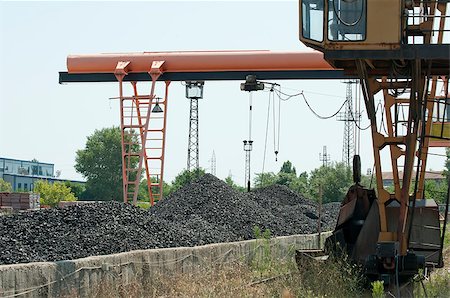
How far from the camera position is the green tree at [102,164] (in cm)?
10119

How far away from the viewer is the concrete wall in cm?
1105

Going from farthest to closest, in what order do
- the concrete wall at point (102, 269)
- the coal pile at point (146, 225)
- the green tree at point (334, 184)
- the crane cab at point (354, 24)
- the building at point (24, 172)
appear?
the building at point (24, 172), the green tree at point (334, 184), the coal pile at point (146, 225), the crane cab at point (354, 24), the concrete wall at point (102, 269)

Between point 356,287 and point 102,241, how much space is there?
4649mm

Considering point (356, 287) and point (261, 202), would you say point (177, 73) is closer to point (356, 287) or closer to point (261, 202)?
point (261, 202)

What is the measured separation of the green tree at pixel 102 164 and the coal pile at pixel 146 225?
7117cm

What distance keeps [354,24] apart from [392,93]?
2.64 meters

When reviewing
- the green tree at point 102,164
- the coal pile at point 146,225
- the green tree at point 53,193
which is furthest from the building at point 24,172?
the coal pile at point 146,225

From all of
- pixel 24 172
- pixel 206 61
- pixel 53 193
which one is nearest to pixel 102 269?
pixel 206 61

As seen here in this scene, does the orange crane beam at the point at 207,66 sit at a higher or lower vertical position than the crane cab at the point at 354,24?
higher

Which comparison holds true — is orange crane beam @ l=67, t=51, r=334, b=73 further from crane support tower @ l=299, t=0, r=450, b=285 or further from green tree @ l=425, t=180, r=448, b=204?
crane support tower @ l=299, t=0, r=450, b=285

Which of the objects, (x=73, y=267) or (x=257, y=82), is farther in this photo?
(x=257, y=82)

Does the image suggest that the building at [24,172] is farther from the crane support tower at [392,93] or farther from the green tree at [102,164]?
the crane support tower at [392,93]

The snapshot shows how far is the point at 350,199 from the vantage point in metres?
16.7

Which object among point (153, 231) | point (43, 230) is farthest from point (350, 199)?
point (43, 230)
